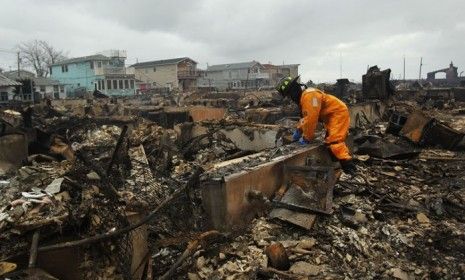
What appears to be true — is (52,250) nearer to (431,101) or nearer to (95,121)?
(95,121)

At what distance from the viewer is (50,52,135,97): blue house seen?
185ft

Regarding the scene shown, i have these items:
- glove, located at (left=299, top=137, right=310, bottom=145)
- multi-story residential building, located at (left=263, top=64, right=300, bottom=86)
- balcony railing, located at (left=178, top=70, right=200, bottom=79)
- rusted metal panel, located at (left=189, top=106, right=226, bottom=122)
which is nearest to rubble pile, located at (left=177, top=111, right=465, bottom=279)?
glove, located at (left=299, top=137, right=310, bottom=145)

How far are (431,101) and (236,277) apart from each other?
62.5 feet

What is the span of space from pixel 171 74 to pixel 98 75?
11645mm

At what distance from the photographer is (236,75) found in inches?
2896

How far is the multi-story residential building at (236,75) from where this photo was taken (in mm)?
69875

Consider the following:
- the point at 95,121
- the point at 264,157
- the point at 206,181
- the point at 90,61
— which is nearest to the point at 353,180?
the point at 264,157

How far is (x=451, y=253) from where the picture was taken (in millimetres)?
4598

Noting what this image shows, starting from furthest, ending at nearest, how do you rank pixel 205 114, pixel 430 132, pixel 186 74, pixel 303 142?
pixel 186 74, pixel 205 114, pixel 430 132, pixel 303 142

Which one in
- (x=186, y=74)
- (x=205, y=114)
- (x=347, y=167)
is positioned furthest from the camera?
(x=186, y=74)

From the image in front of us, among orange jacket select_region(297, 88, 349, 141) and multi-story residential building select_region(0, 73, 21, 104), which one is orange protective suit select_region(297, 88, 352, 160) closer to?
orange jacket select_region(297, 88, 349, 141)

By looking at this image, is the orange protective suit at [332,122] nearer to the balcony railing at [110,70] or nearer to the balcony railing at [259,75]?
the balcony railing at [110,70]

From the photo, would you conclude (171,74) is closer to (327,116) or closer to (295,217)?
(327,116)

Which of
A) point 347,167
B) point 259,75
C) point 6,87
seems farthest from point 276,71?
point 347,167
